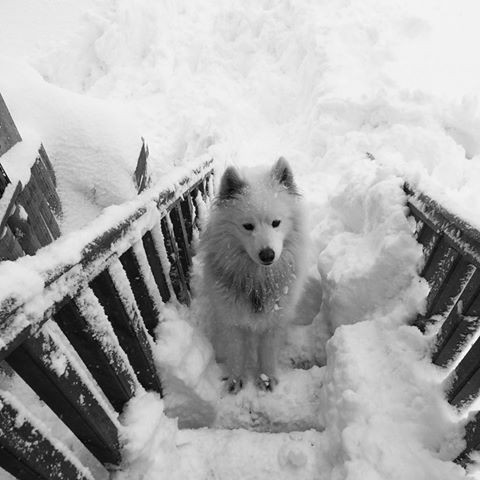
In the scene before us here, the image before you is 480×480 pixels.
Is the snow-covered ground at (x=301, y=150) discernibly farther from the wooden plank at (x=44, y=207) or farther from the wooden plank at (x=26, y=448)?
the wooden plank at (x=26, y=448)

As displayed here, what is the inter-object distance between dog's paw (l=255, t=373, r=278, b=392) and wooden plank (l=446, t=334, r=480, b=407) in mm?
1260

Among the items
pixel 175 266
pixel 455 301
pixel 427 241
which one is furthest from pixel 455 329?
pixel 175 266

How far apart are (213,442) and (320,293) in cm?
167

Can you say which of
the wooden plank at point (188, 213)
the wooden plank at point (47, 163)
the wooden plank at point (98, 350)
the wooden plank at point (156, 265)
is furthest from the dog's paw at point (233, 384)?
the wooden plank at point (47, 163)

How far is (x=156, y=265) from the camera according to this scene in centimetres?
227

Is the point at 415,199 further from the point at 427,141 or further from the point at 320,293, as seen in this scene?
the point at 427,141

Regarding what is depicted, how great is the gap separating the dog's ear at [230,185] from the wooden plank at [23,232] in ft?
4.01

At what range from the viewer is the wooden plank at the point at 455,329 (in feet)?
5.52

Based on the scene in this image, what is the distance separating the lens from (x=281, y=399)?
2629 mm

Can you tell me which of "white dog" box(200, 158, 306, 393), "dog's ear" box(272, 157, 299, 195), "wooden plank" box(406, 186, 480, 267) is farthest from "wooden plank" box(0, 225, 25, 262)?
"wooden plank" box(406, 186, 480, 267)

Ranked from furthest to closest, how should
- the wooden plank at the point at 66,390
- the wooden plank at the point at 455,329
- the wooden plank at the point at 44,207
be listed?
the wooden plank at the point at 44,207, the wooden plank at the point at 455,329, the wooden plank at the point at 66,390

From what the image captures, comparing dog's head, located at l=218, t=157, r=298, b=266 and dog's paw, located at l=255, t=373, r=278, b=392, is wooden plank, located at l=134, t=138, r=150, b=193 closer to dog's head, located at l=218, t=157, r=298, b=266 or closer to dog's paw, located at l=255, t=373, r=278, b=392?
dog's head, located at l=218, t=157, r=298, b=266

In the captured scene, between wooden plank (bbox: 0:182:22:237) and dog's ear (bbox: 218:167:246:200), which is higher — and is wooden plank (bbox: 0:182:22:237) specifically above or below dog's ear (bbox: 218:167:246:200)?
above

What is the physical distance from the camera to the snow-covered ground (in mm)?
1979
